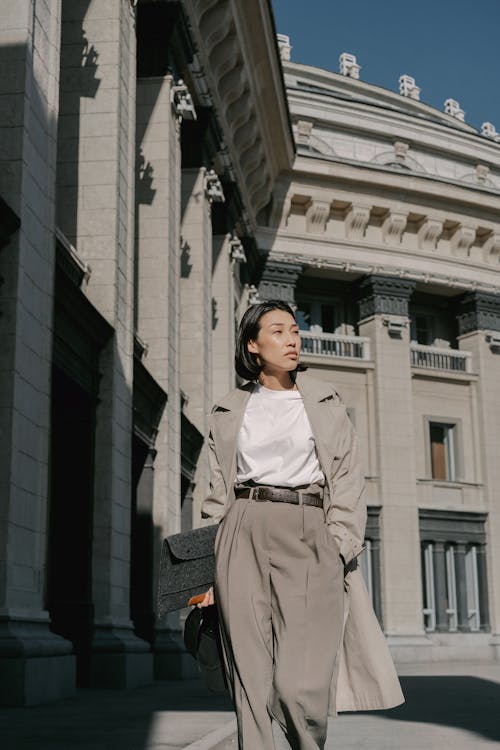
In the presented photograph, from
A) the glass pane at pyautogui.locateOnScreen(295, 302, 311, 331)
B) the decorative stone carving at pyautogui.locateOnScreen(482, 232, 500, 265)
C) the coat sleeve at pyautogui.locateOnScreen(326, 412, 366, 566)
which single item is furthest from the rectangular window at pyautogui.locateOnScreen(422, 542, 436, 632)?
the coat sleeve at pyautogui.locateOnScreen(326, 412, 366, 566)

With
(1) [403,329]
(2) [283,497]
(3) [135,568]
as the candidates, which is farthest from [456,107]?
(2) [283,497]

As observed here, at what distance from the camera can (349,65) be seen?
4216 cm

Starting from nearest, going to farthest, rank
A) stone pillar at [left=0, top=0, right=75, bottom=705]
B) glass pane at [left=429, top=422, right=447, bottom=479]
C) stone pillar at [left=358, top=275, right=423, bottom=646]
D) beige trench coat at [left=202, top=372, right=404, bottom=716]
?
beige trench coat at [left=202, top=372, right=404, bottom=716], stone pillar at [left=0, top=0, right=75, bottom=705], stone pillar at [left=358, top=275, right=423, bottom=646], glass pane at [left=429, top=422, right=447, bottom=479]

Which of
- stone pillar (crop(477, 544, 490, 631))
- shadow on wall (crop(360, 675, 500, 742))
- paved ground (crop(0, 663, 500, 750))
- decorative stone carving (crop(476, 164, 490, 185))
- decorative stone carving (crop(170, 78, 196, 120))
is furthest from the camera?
decorative stone carving (crop(476, 164, 490, 185))

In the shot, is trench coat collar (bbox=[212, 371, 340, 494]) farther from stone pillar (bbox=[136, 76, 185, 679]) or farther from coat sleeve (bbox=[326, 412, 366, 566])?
stone pillar (bbox=[136, 76, 185, 679])

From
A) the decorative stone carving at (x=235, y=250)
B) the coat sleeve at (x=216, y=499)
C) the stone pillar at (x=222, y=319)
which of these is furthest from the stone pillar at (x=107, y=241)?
the decorative stone carving at (x=235, y=250)

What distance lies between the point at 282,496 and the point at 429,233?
32.8m

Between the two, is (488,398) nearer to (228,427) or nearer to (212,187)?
(212,187)

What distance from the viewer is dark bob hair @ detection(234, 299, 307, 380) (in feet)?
16.3

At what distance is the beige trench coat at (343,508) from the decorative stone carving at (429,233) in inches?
1268

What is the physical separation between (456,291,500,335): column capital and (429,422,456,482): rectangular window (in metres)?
3.59

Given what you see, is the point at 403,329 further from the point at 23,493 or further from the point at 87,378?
the point at 23,493

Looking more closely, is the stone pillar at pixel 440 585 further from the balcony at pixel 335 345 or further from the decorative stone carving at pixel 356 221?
the decorative stone carving at pixel 356 221

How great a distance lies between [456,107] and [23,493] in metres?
37.9
